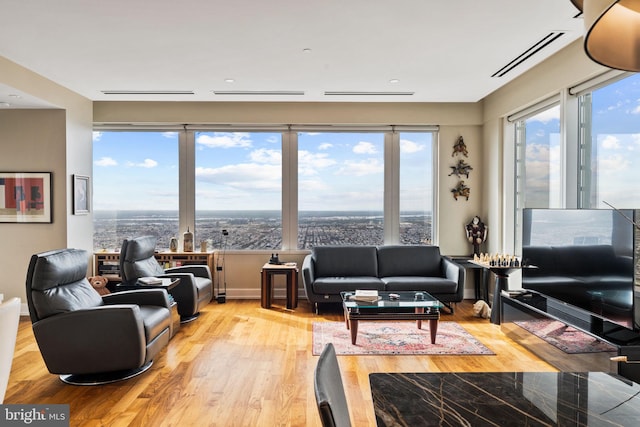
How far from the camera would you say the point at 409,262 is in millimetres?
5801

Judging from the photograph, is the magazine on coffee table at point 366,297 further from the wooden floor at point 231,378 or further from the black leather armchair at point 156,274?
the black leather armchair at point 156,274

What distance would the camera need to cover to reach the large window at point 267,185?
6.28 m

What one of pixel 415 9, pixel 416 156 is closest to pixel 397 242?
pixel 416 156

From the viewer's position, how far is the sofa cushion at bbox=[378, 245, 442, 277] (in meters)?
5.77

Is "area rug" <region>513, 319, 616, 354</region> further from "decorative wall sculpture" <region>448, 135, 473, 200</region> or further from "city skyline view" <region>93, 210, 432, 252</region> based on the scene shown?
"city skyline view" <region>93, 210, 432, 252</region>

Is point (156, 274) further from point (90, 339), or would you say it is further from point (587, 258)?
point (587, 258)

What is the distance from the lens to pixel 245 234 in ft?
20.7

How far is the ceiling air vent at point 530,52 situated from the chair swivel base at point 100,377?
13.9 ft

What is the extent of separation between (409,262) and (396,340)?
1.74 meters

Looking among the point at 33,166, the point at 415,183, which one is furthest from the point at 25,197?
the point at 415,183

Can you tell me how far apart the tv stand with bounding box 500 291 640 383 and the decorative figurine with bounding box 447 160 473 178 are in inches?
88.6

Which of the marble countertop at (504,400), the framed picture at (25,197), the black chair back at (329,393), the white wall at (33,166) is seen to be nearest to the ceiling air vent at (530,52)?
the marble countertop at (504,400)

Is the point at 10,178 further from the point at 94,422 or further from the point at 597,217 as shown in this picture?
the point at 597,217

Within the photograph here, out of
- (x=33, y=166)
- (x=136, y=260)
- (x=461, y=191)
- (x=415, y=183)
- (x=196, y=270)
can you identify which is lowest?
(x=196, y=270)
